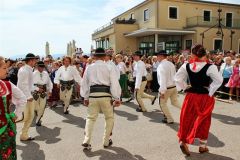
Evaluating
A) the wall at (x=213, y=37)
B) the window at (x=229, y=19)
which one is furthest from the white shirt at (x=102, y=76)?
the window at (x=229, y=19)

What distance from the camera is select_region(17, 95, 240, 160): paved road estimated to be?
4918 mm

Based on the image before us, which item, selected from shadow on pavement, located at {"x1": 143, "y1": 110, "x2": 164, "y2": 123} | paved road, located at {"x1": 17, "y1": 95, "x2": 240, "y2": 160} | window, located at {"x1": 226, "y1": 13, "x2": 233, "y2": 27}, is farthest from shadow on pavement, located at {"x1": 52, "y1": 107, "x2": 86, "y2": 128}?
window, located at {"x1": 226, "y1": 13, "x2": 233, "y2": 27}

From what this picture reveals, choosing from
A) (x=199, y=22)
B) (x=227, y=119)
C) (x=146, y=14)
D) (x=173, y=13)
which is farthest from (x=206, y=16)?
(x=227, y=119)

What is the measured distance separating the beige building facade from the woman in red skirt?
2028cm

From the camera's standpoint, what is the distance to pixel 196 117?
4867 mm

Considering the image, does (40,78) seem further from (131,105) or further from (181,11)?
(181,11)

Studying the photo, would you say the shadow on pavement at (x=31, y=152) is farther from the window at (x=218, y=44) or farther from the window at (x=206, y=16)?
the window at (x=206, y=16)

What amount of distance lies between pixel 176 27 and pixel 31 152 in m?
24.9

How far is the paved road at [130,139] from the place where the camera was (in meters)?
4.92

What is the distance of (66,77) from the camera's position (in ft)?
28.7

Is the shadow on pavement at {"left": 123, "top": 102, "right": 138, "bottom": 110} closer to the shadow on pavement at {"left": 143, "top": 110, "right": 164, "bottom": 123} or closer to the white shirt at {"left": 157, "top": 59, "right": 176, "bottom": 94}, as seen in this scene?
the shadow on pavement at {"left": 143, "top": 110, "right": 164, "bottom": 123}

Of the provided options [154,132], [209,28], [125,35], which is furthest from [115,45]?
[154,132]

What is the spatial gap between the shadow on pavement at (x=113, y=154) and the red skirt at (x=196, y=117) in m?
0.89

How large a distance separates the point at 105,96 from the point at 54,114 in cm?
413
